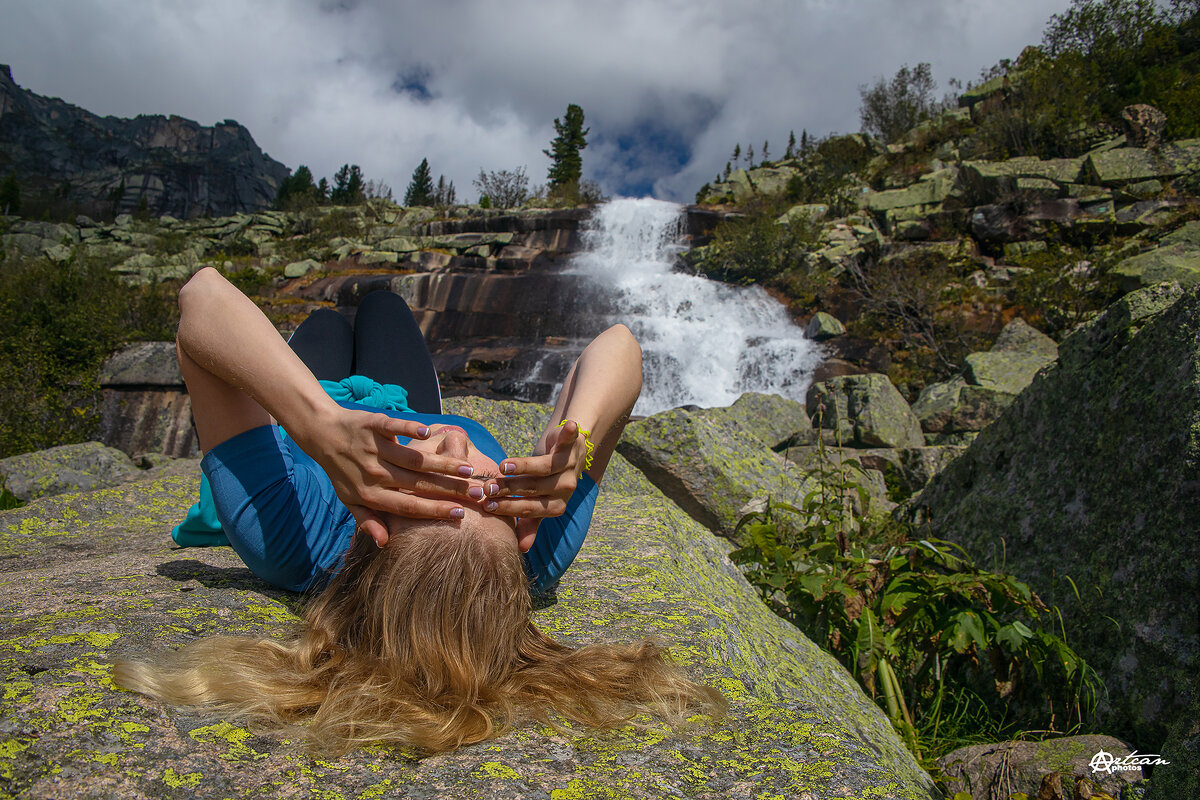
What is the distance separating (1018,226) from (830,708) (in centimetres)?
1843

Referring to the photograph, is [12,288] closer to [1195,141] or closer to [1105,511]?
[1105,511]

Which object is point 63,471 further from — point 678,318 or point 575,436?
point 678,318

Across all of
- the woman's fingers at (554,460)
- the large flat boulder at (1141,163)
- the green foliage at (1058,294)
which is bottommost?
the woman's fingers at (554,460)

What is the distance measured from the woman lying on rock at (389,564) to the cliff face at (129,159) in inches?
3258

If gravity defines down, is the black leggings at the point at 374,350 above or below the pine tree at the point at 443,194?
below

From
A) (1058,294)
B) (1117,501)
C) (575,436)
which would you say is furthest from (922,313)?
(575,436)

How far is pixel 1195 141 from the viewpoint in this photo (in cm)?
1535

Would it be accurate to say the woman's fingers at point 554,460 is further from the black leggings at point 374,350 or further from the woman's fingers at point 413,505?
the black leggings at point 374,350

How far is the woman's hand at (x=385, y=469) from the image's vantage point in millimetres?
1361

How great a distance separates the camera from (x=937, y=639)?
2.13 meters

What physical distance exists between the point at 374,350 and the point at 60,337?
11.6 m

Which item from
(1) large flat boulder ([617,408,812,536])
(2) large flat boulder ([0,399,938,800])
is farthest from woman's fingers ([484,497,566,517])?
(1) large flat boulder ([617,408,812,536])

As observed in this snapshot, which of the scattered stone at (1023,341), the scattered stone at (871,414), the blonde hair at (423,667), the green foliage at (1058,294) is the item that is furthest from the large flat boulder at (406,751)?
the green foliage at (1058,294)

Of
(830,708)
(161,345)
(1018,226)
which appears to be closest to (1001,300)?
→ (1018,226)
